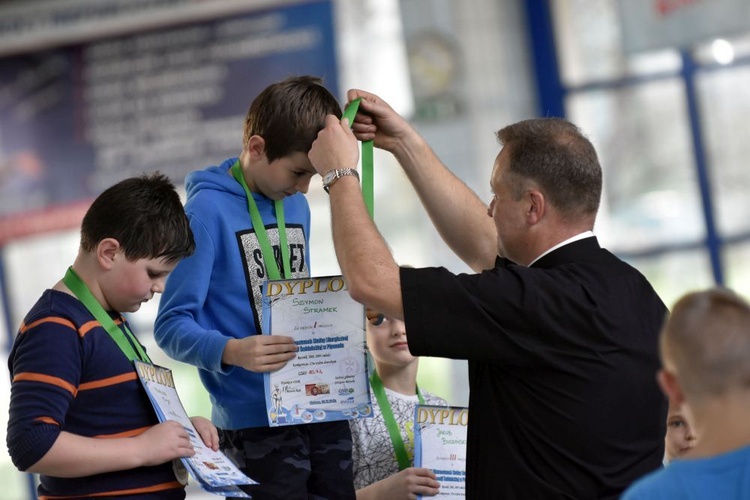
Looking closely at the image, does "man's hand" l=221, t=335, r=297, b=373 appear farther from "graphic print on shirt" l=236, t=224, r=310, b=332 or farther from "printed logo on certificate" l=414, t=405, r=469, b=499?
"printed logo on certificate" l=414, t=405, r=469, b=499

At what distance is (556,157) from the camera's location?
2.27m

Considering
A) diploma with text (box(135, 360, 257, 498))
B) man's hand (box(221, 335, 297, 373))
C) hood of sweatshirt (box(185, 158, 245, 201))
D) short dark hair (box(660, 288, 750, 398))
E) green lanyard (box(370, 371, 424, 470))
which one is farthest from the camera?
green lanyard (box(370, 371, 424, 470))

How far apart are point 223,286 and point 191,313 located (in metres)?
0.11

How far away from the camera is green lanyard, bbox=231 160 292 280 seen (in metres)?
2.45

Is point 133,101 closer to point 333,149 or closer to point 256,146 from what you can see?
point 256,146

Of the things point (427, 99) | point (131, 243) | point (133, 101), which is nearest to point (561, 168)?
point (131, 243)

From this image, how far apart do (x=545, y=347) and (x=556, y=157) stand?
0.42 metres

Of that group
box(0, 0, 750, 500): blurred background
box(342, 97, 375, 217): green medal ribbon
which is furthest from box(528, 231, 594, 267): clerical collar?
box(0, 0, 750, 500): blurred background

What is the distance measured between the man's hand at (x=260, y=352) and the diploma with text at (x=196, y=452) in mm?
155

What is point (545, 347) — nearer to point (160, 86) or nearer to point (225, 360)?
point (225, 360)

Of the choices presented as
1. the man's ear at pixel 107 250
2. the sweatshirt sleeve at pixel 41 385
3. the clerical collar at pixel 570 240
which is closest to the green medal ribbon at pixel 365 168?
the clerical collar at pixel 570 240

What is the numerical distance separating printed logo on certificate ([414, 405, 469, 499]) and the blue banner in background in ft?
12.6

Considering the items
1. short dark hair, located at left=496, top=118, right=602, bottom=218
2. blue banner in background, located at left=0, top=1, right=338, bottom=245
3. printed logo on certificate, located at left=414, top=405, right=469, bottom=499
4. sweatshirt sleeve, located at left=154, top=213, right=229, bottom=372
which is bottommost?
printed logo on certificate, located at left=414, top=405, right=469, bottom=499

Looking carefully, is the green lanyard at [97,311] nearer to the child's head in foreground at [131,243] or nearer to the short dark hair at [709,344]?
the child's head in foreground at [131,243]
